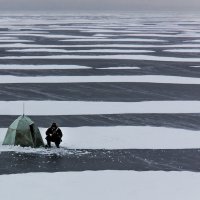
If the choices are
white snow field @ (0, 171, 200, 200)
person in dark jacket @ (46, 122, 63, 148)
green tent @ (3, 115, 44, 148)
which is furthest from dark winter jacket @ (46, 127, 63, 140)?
white snow field @ (0, 171, 200, 200)

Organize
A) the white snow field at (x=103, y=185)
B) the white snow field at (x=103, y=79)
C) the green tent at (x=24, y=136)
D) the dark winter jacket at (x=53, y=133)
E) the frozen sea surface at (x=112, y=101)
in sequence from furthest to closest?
the white snow field at (x=103, y=79), the green tent at (x=24, y=136), the dark winter jacket at (x=53, y=133), the frozen sea surface at (x=112, y=101), the white snow field at (x=103, y=185)

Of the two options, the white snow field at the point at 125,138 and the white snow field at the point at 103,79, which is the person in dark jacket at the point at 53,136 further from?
the white snow field at the point at 103,79

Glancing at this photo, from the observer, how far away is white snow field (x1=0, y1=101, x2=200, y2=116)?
1555cm

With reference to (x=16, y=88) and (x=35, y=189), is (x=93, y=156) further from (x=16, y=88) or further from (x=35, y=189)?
(x=16, y=88)

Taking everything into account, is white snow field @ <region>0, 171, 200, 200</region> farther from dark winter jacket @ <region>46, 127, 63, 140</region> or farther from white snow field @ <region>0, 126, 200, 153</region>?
white snow field @ <region>0, 126, 200, 153</region>

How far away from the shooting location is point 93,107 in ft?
53.2

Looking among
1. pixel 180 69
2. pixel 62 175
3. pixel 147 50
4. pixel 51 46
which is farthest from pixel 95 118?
pixel 51 46

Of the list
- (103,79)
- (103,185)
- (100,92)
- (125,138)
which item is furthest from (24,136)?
(103,79)

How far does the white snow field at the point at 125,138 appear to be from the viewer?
11961 mm

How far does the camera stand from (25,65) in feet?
87.1

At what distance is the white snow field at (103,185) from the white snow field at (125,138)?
1.86 m

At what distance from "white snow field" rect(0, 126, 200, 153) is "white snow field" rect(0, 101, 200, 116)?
6.79 ft

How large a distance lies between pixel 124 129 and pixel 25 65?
14.2 metres

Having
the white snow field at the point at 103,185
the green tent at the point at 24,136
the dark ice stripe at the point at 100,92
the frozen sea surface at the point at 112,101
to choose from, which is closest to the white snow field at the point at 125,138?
the frozen sea surface at the point at 112,101
